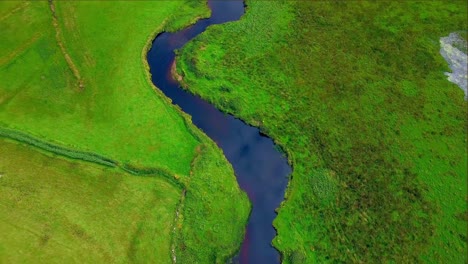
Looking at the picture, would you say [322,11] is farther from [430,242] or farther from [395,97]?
[430,242]

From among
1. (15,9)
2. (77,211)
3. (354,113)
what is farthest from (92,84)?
(354,113)

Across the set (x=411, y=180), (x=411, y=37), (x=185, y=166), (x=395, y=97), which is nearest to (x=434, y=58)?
(x=411, y=37)

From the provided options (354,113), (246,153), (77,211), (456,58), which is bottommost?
(77,211)

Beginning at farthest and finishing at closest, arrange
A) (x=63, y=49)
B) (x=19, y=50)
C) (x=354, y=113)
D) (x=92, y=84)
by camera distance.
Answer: (x=63, y=49) → (x=354, y=113) → (x=19, y=50) → (x=92, y=84)

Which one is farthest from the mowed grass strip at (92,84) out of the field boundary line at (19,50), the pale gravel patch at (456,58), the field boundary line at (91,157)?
the pale gravel patch at (456,58)

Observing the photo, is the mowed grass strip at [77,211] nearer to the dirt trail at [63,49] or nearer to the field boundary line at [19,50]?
the dirt trail at [63,49]

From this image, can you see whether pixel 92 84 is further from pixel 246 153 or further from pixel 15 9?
pixel 246 153
